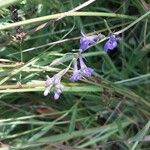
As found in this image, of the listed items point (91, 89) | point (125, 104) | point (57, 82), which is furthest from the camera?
point (125, 104)

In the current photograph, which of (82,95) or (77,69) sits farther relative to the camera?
(82,95)

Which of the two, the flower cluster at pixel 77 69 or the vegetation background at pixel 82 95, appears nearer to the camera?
the flower cluster at pixel 77 69

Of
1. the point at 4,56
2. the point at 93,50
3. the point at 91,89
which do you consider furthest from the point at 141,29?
the point at 4,56

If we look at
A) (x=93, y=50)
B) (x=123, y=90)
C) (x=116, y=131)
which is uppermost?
(x=93, y=50)

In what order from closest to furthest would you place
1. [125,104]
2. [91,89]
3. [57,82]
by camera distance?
[57,82], [91,89], [125,104]

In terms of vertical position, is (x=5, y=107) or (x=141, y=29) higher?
(x=141, y=29)

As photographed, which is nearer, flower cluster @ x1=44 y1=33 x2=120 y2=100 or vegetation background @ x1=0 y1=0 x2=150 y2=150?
flower cluster @ x1=44 y1=33 x2=120 y2=100

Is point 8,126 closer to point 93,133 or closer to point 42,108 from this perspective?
point 42,108

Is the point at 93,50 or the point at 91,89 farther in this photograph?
the point at 93,50
